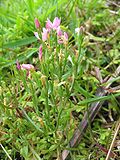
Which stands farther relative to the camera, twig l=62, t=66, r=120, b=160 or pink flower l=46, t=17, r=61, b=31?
twig l=62, t=66, r=120, b=160

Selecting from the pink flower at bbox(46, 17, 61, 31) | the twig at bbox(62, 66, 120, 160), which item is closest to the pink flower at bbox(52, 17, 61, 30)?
the pink flower at bbox(46, 17, 61, 31)

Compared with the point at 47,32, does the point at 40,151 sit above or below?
below

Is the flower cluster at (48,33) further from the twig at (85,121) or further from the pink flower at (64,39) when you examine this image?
the twig at (85,121)

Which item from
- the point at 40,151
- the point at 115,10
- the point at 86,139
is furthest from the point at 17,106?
the point at 115,10

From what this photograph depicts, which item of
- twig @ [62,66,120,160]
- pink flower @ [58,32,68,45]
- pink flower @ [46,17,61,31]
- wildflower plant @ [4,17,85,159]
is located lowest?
twig @ [62,66,120,160]

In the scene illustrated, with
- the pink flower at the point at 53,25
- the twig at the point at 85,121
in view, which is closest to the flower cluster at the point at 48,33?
the pink flower at the point at 53,25

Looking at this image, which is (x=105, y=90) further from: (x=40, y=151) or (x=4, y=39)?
(x=4, y=39)

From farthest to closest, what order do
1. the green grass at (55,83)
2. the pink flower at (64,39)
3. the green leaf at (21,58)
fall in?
1. the green leaf at (21,58)
2. the green grass at (55,83)
3. the pink flower at (64,39)

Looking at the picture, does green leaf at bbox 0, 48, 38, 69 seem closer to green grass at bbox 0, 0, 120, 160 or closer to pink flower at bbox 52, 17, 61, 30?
green grass at bbox 0, 0, 120, 160
